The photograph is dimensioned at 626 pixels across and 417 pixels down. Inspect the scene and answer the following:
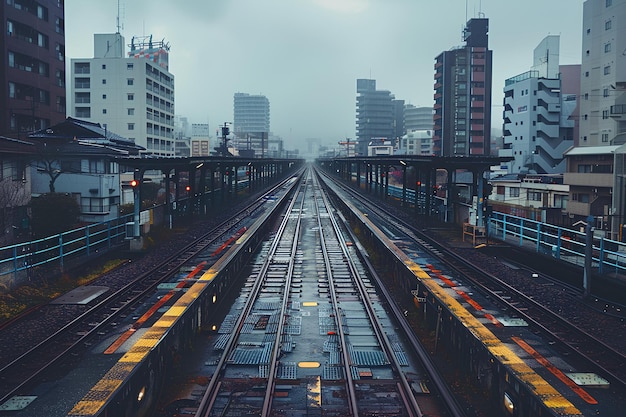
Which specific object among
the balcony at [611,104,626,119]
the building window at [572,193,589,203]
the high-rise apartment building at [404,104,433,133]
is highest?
the high-rise apartment building at [404,104,433,133]

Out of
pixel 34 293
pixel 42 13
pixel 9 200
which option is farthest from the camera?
pixel 42 13

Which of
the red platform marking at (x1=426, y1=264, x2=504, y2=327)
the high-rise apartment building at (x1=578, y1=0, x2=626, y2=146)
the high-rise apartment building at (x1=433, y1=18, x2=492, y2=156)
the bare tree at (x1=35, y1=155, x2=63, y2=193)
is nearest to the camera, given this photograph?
the red platform marking at (x1=426, y1=264, x2=504, y2=327)

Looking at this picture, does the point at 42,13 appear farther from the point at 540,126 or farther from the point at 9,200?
the point at 540,126

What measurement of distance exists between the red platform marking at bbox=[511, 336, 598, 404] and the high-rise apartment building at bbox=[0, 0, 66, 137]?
37067 mm

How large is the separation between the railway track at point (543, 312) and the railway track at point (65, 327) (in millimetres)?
8762

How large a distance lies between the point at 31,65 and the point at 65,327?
39791mm

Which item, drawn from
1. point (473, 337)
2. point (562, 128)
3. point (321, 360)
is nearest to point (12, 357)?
point (321, 360)

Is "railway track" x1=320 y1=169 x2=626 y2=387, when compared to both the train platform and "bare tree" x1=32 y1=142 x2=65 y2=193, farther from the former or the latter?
"bare tree" x1=32 y1=142 x2=65 y2=193

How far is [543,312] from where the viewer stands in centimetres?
1185

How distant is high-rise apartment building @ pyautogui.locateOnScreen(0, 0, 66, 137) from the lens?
39.5 m

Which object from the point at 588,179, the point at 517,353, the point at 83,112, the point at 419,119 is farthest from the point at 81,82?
the point at 419,119

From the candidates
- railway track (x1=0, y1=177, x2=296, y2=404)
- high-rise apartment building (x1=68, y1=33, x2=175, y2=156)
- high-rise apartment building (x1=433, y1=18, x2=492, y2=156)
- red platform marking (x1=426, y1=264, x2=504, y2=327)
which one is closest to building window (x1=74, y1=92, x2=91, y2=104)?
high-rise apartment building (x1=68, y1=33, x2=175, y2=156)

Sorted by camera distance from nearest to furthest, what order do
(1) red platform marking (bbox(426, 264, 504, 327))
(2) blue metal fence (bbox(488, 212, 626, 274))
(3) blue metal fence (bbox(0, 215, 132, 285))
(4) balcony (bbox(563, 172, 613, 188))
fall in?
(1) red platform marking (bbox(426, 264, 504, 327)) → (3) blue metal fence (bbox(0, 215, 132, 285)) → (2) blue metal fence (bbox(488, 212, 626, 274)) → (4) balcony (bbox(563, 172, 613, 188))

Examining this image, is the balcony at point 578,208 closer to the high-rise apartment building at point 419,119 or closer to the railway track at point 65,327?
the railway track at point 65,327
